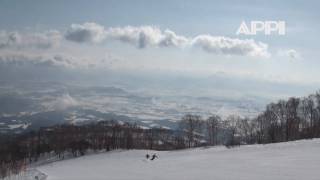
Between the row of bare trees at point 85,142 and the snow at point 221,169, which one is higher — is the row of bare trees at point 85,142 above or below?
below

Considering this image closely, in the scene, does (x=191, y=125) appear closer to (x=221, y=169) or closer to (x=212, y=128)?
(x=212, y=128)

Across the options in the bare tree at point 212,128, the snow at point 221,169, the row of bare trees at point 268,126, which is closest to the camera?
the snow at point 221,169

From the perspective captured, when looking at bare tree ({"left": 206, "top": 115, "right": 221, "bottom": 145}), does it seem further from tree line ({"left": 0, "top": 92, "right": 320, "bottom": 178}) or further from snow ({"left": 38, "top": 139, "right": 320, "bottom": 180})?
snow ({"left": 38, "top": 139, "right": 320, "bottom": 180})

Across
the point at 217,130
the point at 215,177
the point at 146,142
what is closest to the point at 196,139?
the point at 217,130

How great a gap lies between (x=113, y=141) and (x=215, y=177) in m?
130

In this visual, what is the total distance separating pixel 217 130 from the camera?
153 m

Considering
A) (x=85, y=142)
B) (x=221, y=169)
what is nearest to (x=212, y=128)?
(x=85, y=142)

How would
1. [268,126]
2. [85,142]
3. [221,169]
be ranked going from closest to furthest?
1. [221,169]
2. [268,126]
3. [85,142]

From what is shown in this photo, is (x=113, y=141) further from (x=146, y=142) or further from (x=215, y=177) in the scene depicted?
(x=215, y=177)

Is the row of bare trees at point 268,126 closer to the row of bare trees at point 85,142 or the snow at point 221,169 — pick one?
the row of bare trees at point 85,142

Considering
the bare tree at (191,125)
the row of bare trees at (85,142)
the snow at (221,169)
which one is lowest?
the row of bare trees at (85,142)

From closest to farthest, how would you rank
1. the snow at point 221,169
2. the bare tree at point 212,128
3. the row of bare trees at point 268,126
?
the snow at point 221,169, the row of bare trees at point 268,126, the bare tree at point 212,128

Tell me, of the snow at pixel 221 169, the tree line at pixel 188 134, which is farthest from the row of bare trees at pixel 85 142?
the snow at pixel 221 169

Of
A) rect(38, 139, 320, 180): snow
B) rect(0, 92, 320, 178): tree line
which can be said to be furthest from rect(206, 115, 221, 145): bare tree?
rect(38, 139, 320, 180): snow
